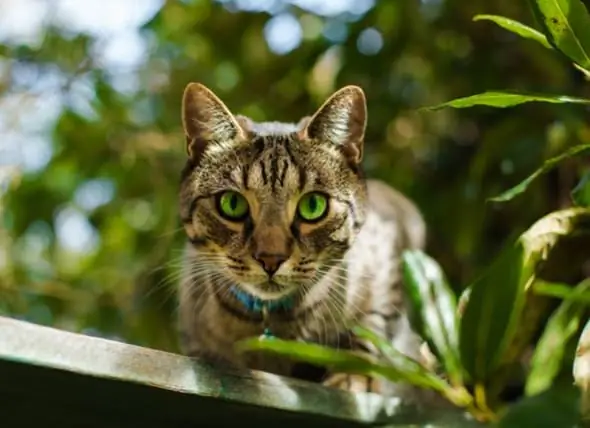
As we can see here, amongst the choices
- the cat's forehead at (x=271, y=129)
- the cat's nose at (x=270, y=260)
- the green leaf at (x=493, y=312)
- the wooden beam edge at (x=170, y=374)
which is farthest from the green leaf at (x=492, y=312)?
the cat's forehead at (x=271, y=129)

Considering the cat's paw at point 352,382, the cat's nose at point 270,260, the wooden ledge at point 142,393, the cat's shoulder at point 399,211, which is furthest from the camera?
the cat's shoulder at point 399,211

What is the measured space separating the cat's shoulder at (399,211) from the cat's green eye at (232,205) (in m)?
0.43

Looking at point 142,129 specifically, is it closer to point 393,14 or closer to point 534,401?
point 393,14

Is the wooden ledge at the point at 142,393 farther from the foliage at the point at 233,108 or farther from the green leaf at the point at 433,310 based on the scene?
the foliage at the point at 233,108

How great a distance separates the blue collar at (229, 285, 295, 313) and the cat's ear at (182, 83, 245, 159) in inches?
7.3

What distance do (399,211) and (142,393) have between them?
0.92 m

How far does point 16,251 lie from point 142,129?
0.40m

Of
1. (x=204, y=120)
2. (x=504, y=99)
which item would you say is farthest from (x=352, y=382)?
(x=504, y=99)

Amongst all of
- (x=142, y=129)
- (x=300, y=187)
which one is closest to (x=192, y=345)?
(x=300, y=187)

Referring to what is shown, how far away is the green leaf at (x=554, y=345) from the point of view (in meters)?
1.00

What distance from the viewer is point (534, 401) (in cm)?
74

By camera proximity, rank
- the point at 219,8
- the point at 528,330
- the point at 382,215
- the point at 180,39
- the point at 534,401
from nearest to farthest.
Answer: the point at 534,401 < the point at 528,330 < the point at 382,215 < the point at 219,8 < the point at 180,39

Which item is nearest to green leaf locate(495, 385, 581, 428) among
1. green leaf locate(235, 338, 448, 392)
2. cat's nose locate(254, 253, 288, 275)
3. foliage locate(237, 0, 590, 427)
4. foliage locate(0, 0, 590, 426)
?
foliage locate(237, 0, 590, 427)

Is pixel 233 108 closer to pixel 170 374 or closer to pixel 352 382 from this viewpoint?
pixel 352 382
